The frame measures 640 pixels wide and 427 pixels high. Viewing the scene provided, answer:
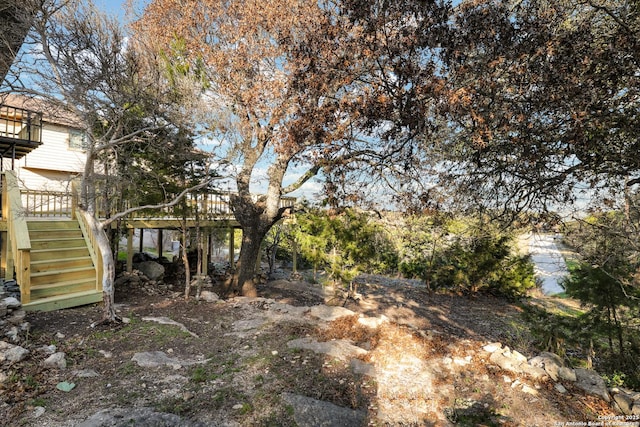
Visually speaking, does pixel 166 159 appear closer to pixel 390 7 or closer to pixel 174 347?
pixel 174 347

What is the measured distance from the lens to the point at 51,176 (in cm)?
1570

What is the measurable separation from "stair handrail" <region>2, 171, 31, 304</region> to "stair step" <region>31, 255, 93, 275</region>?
0.34 m

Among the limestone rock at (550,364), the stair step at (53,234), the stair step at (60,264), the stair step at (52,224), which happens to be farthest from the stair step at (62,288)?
the limestone rock at (550,364)

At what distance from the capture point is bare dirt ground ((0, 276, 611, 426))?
10.5ft

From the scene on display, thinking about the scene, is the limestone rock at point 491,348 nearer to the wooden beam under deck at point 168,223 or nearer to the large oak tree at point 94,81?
the large oak tree at point 94,81

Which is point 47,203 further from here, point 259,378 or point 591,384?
point 591,384

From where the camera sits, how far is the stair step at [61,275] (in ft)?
21.5

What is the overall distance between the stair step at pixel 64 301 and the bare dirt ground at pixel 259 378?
0.74ft

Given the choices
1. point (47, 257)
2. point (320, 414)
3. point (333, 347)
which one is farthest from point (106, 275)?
point (320, 414)

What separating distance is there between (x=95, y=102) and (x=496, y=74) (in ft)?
21.5

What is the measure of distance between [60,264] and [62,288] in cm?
75

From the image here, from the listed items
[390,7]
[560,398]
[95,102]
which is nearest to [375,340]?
[560,398]

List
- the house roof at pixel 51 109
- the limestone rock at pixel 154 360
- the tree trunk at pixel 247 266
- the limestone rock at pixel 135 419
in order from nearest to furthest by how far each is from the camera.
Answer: the limestone rock at pixel 135 419 < the limestone rock at pixel 154 360 < the house roof at pixel 51 109 < the tree trunk at pixel 247 266

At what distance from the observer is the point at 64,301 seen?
20.4 feet
